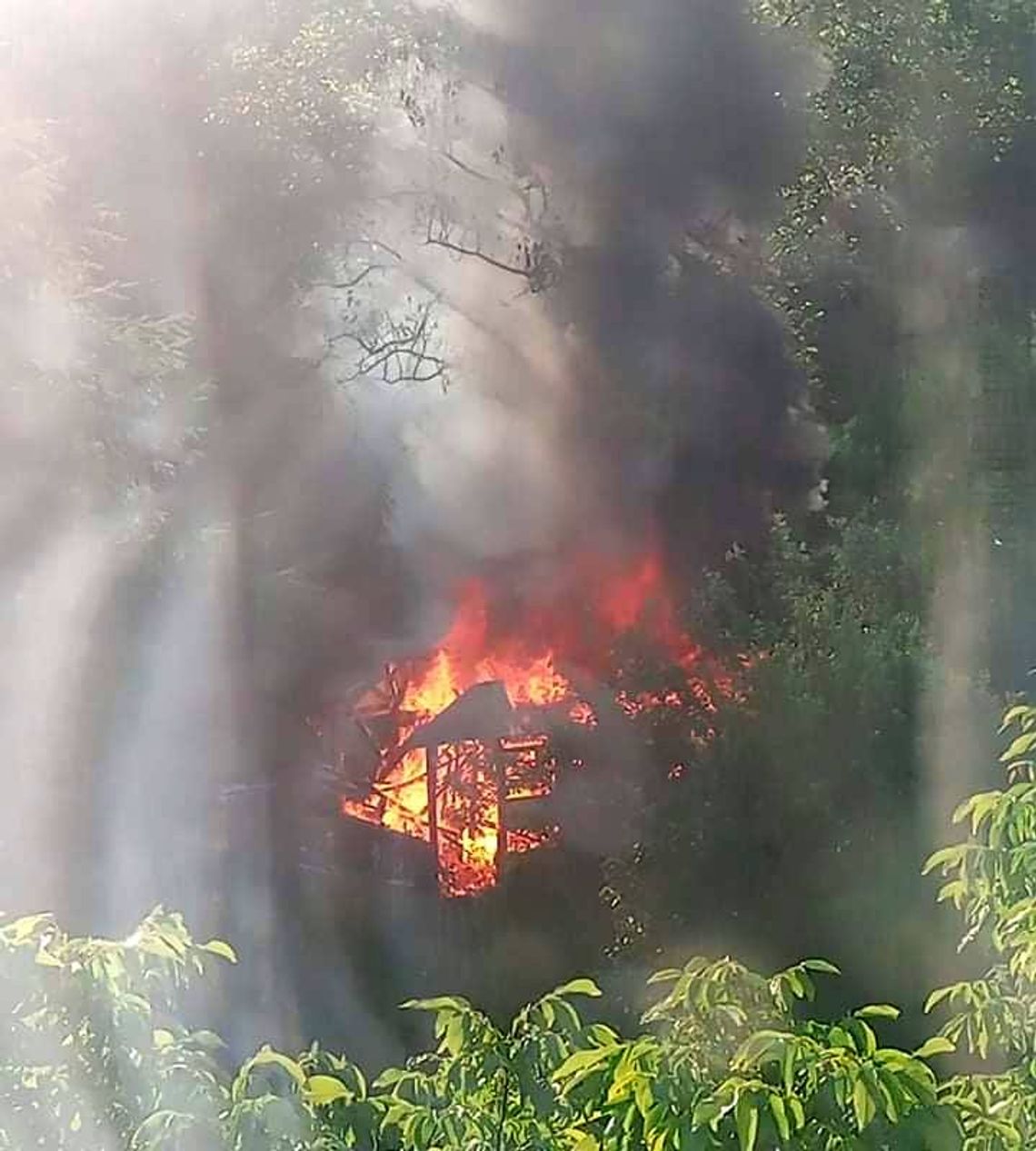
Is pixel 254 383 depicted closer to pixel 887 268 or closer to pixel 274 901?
pixel 274 901

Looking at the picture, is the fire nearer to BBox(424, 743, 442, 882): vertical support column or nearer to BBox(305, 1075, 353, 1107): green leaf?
BBox(424, 743, 442, 882): vertical support column

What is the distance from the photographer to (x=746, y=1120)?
55.6 inches

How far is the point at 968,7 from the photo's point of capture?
1.87 m

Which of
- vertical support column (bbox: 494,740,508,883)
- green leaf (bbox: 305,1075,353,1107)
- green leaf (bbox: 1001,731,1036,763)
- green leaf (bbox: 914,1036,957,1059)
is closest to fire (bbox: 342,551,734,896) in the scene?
vertical support column (bbox: 494,740,508,883)

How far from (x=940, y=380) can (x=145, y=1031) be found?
1.23 meters

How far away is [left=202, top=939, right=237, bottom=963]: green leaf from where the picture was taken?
5.78 ft

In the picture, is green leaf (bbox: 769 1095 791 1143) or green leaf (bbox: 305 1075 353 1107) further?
green leaf (bbox: 305 1075 353 1107)

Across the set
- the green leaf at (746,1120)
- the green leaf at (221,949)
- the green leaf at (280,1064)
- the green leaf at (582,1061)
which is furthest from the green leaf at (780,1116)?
the green leaf at (221,949)

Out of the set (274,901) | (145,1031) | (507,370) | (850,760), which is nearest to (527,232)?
(507,370)

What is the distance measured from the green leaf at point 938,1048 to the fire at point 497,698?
0.49 meters

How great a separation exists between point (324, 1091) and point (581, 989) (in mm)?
324

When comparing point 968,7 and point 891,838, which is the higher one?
point 968,7

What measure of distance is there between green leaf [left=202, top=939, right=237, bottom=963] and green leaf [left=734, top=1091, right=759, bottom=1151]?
2.15 ft

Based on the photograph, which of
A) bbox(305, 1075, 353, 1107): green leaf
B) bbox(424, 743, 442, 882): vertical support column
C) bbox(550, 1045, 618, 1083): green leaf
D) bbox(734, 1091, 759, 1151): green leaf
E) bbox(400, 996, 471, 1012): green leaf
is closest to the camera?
bbox(734, 1091, 759, 1151): green leaf
